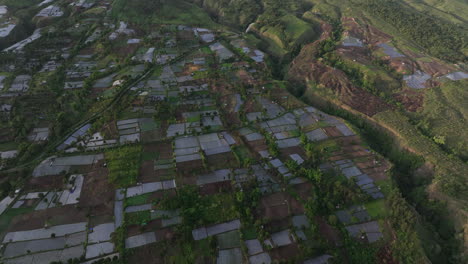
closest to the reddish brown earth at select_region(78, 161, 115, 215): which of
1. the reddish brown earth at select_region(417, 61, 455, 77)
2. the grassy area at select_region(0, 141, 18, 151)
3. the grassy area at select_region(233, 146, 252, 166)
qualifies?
the grassy area at select_region(0, 141, 18, 151)

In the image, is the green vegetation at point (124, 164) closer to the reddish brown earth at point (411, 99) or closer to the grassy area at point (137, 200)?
the grassy area at point (137, 200)

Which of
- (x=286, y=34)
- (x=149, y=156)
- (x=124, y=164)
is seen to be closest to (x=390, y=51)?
(x=286, y=34)

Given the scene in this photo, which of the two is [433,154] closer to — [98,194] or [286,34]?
[98,194]

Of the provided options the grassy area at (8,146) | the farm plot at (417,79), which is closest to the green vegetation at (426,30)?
the farm plot at (417,79)

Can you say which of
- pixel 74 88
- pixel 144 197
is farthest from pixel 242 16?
pixel 144 197

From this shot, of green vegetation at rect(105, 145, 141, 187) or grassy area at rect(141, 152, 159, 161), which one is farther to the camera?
grassy area at rect(141, 152, 159, 161)

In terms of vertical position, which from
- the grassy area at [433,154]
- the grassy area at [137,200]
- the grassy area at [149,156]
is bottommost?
the grassy area at [433,154]

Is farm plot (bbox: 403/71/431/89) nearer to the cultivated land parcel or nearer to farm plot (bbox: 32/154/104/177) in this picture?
the cultivated land parcel

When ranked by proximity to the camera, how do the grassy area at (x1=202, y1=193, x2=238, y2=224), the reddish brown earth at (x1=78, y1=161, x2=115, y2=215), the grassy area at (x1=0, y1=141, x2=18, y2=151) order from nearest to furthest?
the grassy area at (x1=202, y1=193, x2=238, y2=224), the reddish brown earth at (x1=78, y1=161, x2=115, y2=215), the grassy area at (x1=0, y1=141, x2=18, y2=151)
